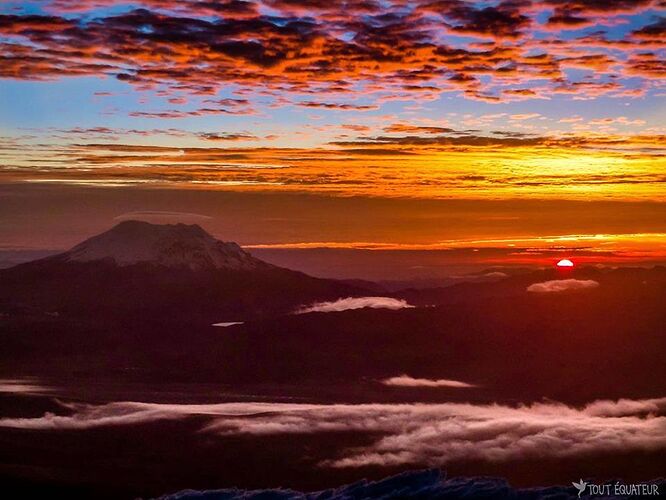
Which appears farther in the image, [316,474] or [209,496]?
[316,474]

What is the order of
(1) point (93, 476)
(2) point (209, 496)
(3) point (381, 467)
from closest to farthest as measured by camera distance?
(2) point (209, 496) < (1) point (93, 476) < (3) point (381, 467)

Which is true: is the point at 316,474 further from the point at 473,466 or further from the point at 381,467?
the point at 473,466

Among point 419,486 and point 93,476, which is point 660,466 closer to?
point 419,486

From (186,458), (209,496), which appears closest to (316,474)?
(186,458)

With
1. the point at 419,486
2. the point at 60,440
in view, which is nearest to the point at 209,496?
the point at 419,486

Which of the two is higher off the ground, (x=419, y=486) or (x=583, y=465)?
(x=419, y=486)

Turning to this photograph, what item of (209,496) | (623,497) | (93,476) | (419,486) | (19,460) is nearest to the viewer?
(623,497)
